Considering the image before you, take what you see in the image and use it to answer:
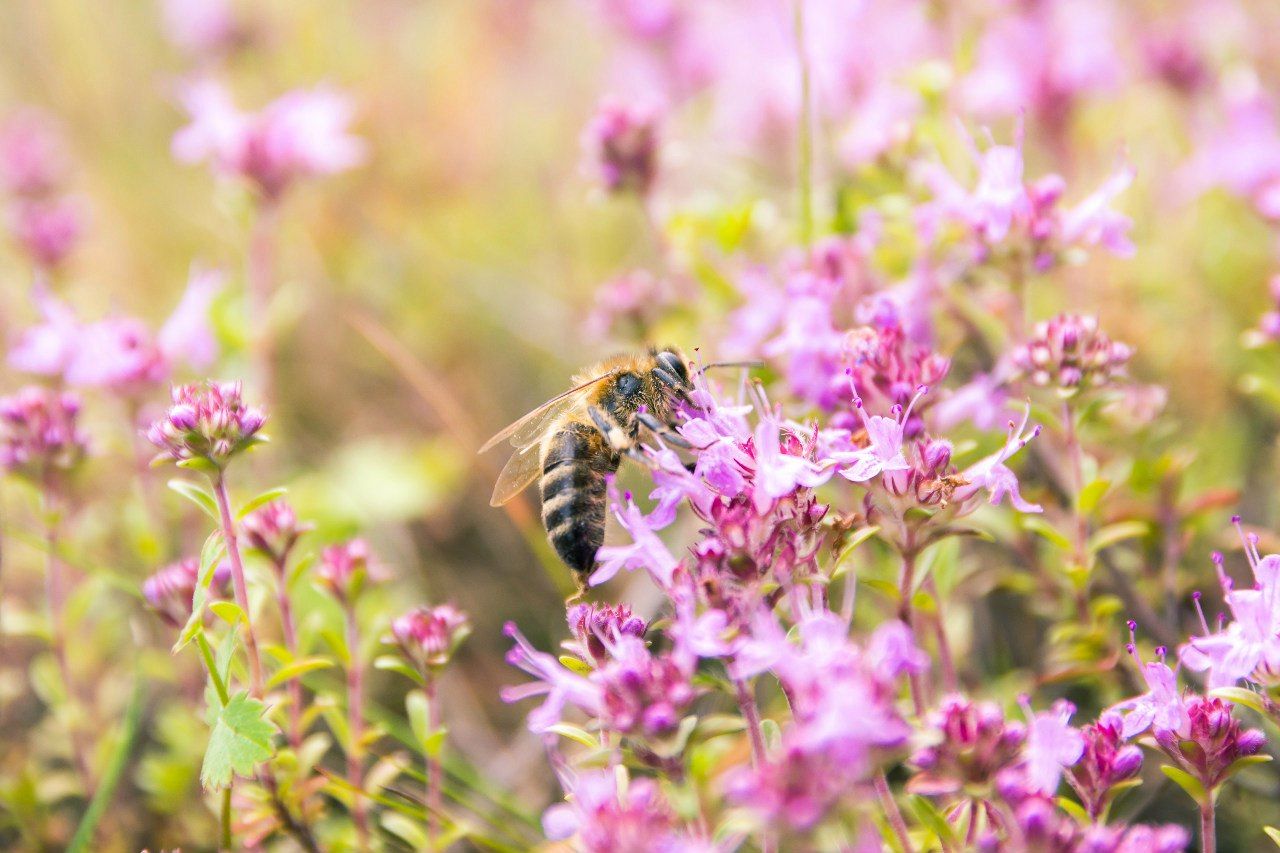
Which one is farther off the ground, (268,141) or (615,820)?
(268,141)

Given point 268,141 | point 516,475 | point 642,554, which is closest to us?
point 642,554

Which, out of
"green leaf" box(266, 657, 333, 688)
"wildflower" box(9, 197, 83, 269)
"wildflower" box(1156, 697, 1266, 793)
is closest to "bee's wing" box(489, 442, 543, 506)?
"green leaf" box(266, 657, 333, 688)

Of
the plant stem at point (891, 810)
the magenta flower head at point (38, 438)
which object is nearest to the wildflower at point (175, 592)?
the magenta flower head at point (38, 438)

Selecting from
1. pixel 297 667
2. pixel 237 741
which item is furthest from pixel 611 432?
pixel 237 741

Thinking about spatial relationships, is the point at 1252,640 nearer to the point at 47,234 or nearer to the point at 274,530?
the point at 274,530

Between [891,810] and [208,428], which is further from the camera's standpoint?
[208,428]

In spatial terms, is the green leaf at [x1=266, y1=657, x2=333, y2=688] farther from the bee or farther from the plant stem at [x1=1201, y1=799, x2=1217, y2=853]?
the plant stem at [x1=1201, y1=799, x2=1217, y2=853]

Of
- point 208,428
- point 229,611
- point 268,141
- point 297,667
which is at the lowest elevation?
point 297,667

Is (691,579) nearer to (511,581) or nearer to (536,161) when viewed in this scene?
(511,581)
